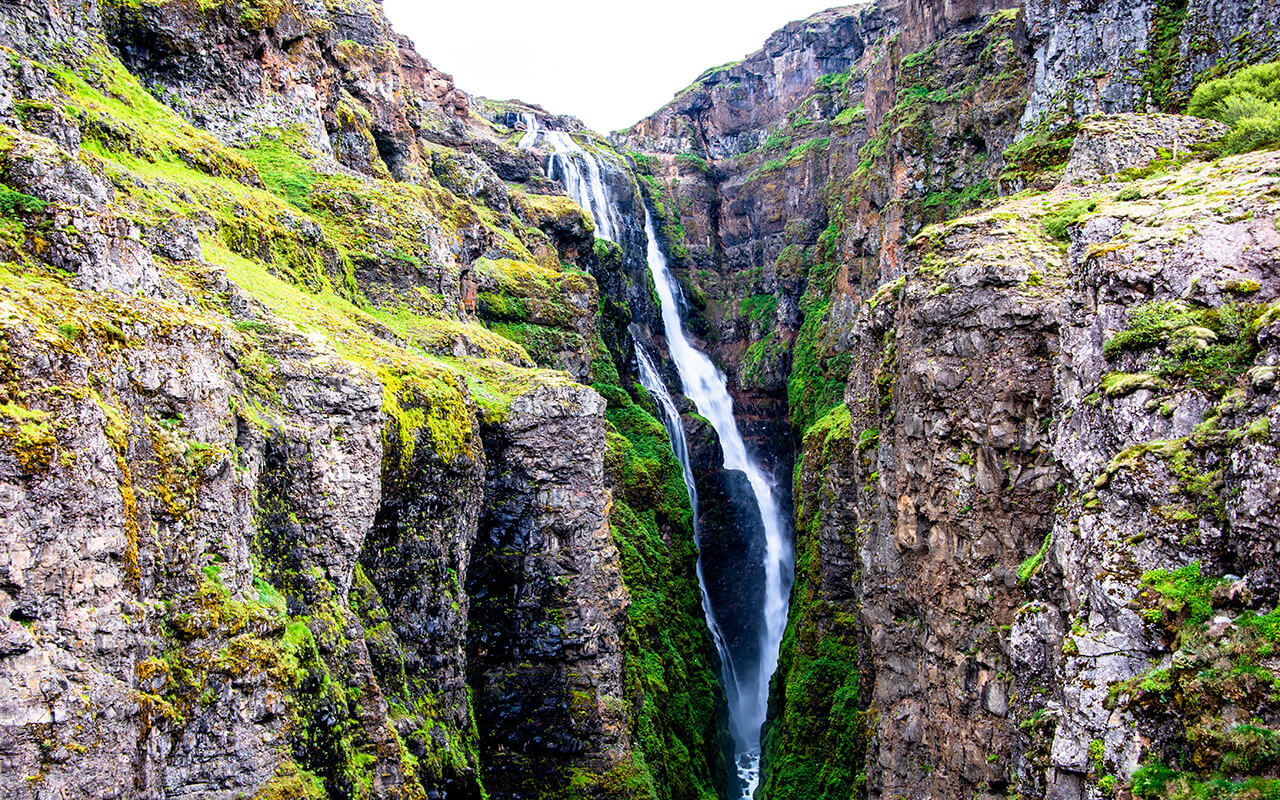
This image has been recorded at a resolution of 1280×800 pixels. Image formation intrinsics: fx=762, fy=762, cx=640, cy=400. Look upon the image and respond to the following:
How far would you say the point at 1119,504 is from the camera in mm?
10344

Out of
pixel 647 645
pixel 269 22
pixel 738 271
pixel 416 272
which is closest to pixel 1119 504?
pixel 416 272

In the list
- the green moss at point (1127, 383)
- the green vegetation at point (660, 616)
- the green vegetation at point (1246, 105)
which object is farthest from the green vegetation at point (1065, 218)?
the green vegetation at point (660, 616)

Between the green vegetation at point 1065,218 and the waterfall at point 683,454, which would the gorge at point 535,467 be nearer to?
the green vegetation at point 1065,218

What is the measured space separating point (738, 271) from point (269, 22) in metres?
62.4

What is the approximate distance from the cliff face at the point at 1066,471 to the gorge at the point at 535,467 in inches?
3.0

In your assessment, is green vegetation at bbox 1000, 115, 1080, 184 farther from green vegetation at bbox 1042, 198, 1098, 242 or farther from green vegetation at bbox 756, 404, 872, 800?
green vegetation at bbox 756, 404, 872, 800

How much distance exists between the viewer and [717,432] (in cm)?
5853

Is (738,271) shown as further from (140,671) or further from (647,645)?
(140,671)

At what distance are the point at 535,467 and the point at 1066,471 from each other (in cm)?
1461

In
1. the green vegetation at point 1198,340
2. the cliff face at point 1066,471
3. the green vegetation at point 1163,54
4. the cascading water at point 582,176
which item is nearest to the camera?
the cliff face at point 1066,471

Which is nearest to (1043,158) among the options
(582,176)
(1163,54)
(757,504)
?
(1163,54)

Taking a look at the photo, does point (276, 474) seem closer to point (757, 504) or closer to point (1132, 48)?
point (1132, 48)

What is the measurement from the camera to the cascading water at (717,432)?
44.9 m

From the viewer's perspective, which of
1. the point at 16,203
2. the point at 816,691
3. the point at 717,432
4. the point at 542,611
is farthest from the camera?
the point at 717,432
